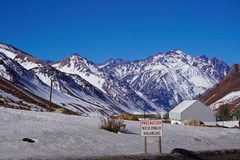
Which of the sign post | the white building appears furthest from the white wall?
the sign post

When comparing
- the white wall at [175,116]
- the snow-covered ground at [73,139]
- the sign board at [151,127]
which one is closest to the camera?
the snow-covered ground at [73,139]

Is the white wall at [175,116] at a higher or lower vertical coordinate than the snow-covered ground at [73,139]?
higher

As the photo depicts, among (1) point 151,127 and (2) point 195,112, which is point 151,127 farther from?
(2) point 195,112

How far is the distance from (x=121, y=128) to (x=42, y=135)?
6130 mm

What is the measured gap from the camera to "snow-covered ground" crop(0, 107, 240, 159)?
17.8 metres

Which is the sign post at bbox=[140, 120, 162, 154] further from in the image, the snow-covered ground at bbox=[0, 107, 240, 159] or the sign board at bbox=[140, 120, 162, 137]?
the snow-covered ground at bbox=[0, 107, 240, 159]

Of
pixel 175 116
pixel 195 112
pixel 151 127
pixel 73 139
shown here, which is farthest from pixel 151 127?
pixel 175 116

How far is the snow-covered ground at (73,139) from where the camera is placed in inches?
702

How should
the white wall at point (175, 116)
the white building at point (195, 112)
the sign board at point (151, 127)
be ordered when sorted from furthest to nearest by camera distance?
the white wall at point (175, 116)
the white building at point (195, 112)
the sign board at point (151, 127)

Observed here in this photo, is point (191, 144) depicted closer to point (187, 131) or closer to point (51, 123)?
point (187, 131)

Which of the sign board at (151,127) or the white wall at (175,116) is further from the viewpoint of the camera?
the white wall at (175,116)

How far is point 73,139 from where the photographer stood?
20.4 meters

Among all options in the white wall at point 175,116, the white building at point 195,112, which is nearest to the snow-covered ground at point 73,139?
the white building at point 195,112

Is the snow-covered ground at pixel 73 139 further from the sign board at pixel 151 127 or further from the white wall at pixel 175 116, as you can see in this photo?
the white wall at pixel 175 116
